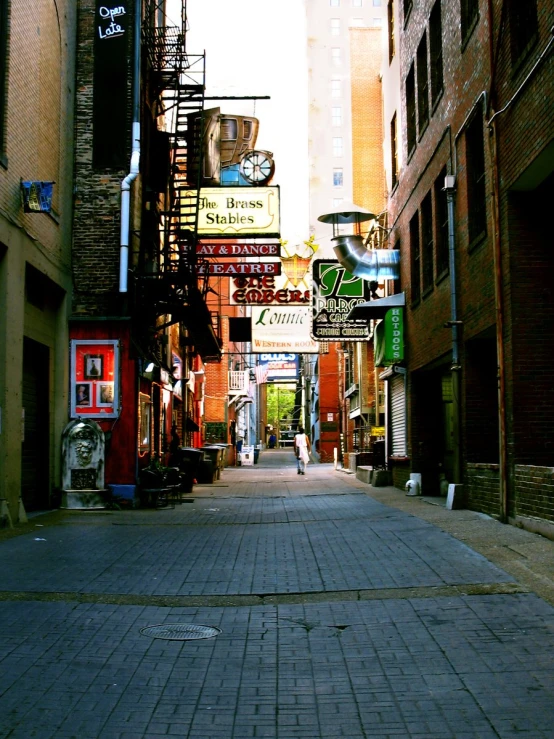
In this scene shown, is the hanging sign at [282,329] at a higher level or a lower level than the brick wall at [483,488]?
higher

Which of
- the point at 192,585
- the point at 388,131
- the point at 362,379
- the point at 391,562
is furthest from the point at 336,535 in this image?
the point at 362,379

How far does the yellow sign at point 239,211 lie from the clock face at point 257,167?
1284 millimetres

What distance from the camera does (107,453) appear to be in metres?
17.0

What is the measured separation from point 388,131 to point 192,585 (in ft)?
59.5

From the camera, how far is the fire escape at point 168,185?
17.8 meters

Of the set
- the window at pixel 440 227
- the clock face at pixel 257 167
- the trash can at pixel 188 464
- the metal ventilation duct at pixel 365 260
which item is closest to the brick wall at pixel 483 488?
the window at pixel 440 227

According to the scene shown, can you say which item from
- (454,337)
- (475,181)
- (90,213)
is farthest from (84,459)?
(475,181)

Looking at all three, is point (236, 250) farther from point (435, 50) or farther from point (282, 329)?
point (282, 329)

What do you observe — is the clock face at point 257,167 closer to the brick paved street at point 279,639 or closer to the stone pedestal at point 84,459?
the stone pedestal at point 84,459

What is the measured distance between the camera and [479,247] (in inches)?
509

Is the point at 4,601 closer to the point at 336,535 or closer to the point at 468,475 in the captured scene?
the point at 336,535

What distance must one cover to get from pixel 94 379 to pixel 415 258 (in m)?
7.69

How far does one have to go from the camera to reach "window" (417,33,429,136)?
1816 cm

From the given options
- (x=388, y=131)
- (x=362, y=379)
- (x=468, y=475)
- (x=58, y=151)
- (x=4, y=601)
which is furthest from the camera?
(x=362, y=379)
